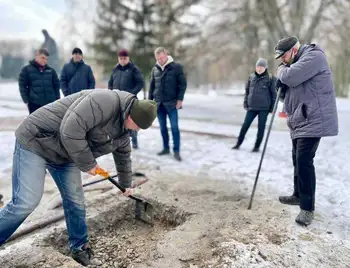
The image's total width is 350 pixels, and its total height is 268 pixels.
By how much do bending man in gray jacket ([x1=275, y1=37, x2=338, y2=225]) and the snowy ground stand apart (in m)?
0.31

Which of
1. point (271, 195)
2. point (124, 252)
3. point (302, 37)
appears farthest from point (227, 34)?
point (124, 252)

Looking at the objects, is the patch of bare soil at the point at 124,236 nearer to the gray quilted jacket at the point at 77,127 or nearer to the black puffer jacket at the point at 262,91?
the gray quilted jacket at the point at 77,127

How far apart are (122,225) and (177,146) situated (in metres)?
2.33

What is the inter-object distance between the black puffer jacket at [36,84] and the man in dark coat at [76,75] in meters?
0.54

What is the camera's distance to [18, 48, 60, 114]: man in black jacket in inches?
209

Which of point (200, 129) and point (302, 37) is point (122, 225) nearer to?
point (200, 129)

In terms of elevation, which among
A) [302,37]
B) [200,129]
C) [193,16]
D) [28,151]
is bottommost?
[200,129]

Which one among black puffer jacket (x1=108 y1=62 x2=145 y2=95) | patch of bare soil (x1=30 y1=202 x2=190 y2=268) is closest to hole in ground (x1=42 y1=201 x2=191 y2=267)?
patch of bare soil (x1=30 y1=202 x2=190 y2=268)

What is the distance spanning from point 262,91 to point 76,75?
335 cm

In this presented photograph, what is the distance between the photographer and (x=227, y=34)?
21938 mm

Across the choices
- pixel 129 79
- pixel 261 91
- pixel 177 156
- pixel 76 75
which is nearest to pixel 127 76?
pixel 129 79

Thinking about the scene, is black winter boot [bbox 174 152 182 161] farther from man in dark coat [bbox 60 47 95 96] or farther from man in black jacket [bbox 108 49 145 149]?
man in dark coat [bbox 60 47 95 96]

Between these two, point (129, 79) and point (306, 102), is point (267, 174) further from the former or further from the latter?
point (129, 79)

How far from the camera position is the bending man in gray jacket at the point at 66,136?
7.55ft
